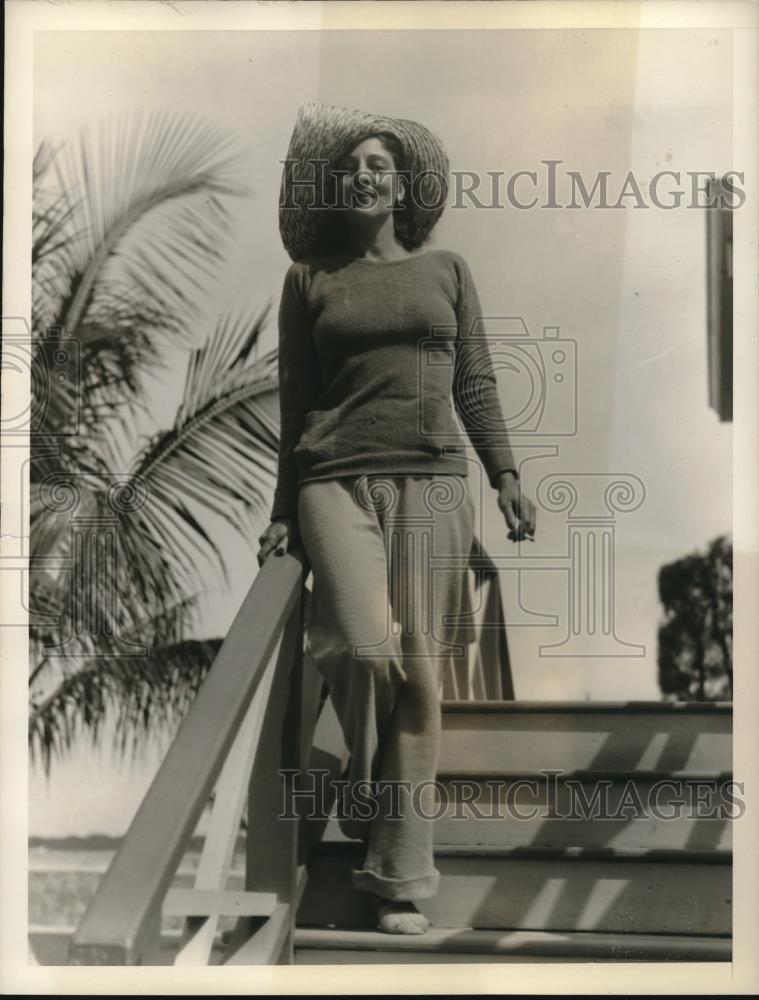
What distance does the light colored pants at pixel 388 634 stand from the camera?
3166 mm

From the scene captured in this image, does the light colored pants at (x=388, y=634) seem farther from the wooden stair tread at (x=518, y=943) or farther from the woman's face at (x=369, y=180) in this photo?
the woman's face at (x=369, y=180)

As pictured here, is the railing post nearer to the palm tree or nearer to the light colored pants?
the light colored pants

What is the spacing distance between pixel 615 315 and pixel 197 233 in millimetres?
1239

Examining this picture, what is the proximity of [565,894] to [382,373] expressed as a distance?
1261 millimetres

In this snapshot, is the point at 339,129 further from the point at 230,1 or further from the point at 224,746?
the point at 224,746

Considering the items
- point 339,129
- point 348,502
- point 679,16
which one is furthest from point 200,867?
point 679,16

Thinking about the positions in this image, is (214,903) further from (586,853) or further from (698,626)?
(698,626)

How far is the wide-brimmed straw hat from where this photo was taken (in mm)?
3545

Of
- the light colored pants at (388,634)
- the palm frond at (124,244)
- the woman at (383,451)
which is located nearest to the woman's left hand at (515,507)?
the woman at (383,451)

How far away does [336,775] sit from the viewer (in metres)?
3.46

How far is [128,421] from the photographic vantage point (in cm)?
428

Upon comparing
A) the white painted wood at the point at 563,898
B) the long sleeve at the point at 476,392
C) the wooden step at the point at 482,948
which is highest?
the long sleeve at the point at 476,392

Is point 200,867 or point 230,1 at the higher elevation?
point 230,1

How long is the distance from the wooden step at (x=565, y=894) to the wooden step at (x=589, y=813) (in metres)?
0.08
